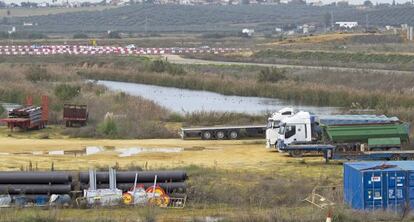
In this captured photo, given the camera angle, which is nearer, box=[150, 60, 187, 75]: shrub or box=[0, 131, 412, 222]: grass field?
box=[0, 131, 412, 222]: grass field

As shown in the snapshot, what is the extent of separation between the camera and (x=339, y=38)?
125250 mm

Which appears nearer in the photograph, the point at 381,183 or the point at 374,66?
the point at 381,183

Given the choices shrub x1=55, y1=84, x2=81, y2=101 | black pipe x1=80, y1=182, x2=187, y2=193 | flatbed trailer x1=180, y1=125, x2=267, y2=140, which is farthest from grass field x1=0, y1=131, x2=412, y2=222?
shrub x1=55, y1=84, x2=81, y2=101

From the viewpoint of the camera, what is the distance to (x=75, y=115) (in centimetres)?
4116

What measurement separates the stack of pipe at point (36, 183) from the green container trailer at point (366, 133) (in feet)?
37.7

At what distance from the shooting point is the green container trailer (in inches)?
1270

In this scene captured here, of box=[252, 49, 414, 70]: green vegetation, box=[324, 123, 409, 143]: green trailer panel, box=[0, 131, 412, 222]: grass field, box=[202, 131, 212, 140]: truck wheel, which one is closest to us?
box=[0, 131, 412, 222]: grass field

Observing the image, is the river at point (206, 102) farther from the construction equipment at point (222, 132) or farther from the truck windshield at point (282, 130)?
the truck windshield at point (282, 130)

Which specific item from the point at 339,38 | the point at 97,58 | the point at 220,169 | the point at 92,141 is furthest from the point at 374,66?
the point at 220,169

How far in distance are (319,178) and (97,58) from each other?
70.3 metres

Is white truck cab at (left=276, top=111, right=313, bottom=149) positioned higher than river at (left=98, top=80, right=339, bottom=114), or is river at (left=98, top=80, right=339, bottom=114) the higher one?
white truck cab at (left=276, top=111, right=313, bottom=149)

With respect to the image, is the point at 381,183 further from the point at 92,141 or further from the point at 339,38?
the point at 339,38

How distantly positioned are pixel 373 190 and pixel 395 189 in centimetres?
55

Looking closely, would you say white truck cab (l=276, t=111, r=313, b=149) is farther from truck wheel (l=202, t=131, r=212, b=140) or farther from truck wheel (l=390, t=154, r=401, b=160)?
truck wheel (l=202, t=131, r=212, b=140)
